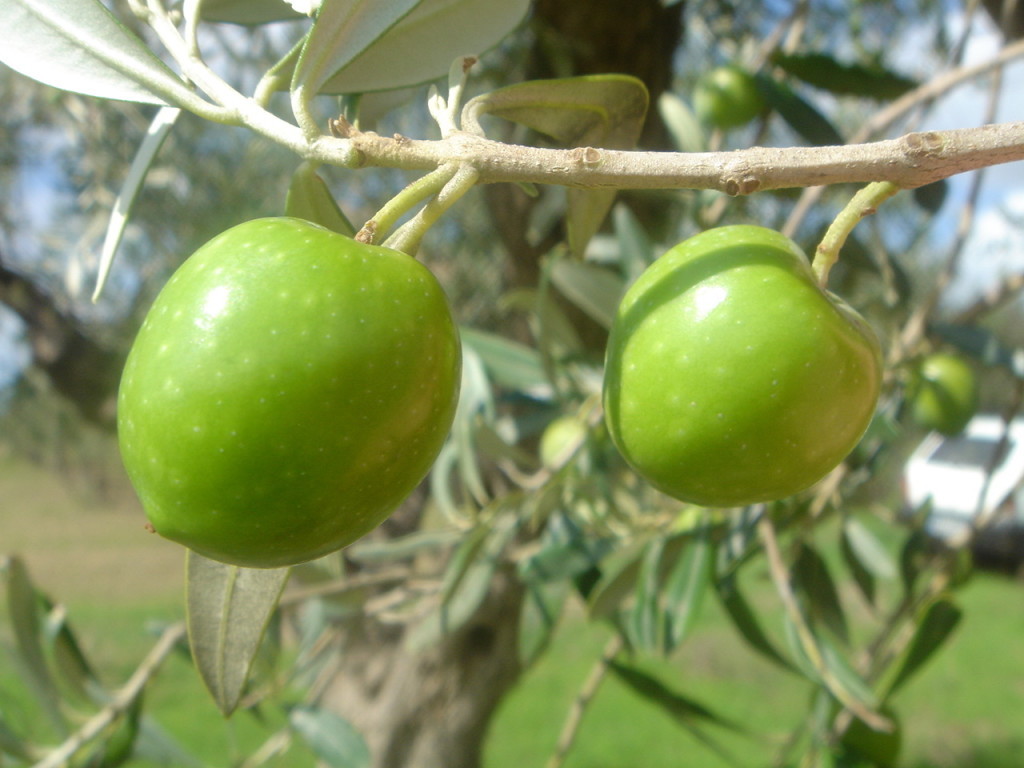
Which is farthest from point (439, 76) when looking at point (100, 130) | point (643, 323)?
point (100, 130)

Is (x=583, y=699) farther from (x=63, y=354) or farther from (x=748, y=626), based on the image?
(x=63, y=354)

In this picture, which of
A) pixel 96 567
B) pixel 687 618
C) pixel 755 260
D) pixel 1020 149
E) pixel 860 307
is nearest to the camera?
pixel 1020 149

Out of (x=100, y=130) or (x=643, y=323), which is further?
(x=100, y=130)

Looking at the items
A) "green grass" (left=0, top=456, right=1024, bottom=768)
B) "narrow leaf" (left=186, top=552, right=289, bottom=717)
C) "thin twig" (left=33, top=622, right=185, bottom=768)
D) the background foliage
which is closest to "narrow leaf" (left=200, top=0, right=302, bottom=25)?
the background foliage

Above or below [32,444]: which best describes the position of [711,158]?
above

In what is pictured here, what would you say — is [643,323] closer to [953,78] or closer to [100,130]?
[953,78]

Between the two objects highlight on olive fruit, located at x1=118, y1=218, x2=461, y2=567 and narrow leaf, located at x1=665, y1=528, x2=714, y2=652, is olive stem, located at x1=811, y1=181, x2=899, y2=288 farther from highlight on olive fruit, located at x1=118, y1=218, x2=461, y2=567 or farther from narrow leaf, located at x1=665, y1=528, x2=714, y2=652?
narrow leaf, located at x1=665, y1=528, x2=714, y2=652
